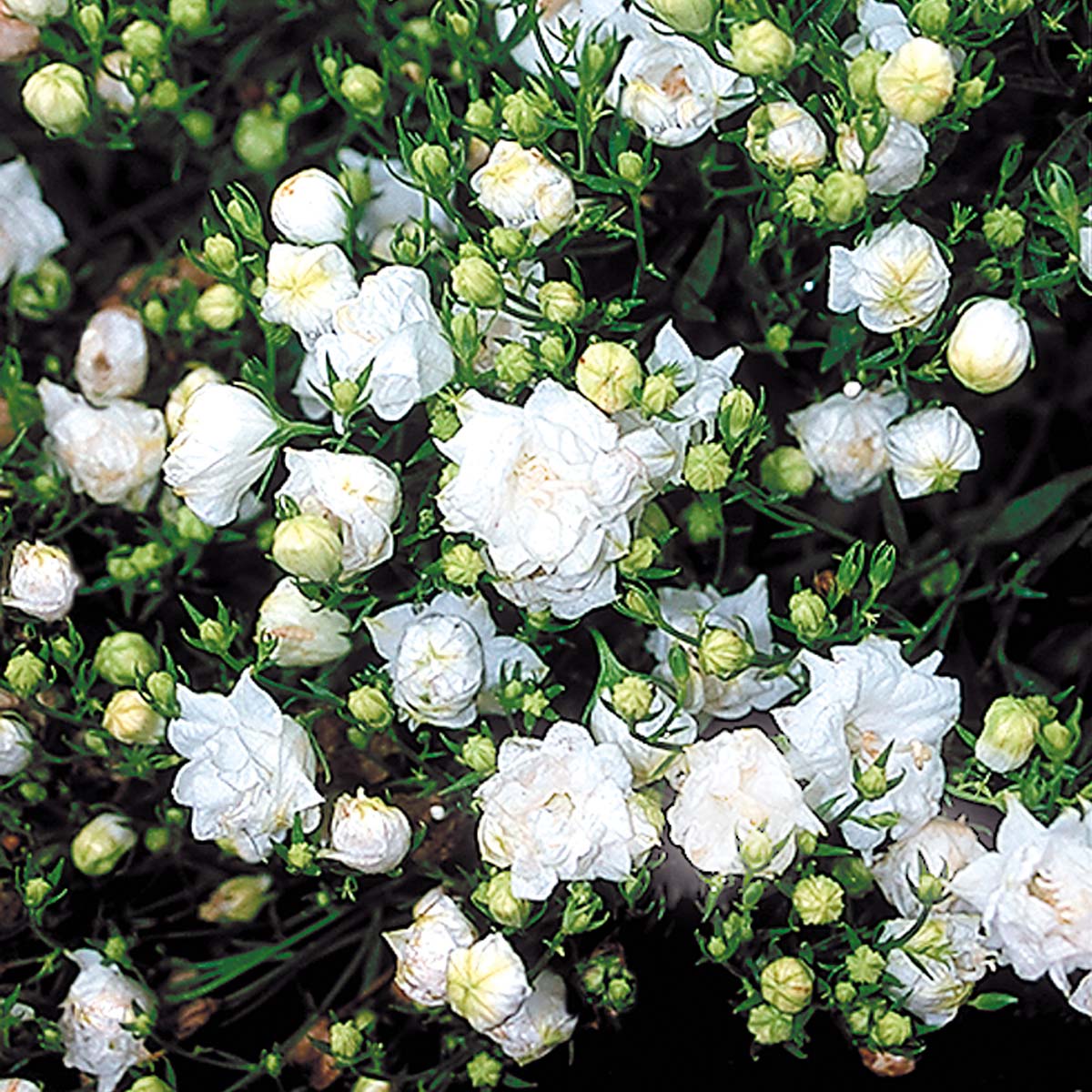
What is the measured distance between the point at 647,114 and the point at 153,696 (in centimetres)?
39

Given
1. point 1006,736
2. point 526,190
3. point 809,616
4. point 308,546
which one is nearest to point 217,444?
point 308,546

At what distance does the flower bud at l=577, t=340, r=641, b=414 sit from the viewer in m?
0.77

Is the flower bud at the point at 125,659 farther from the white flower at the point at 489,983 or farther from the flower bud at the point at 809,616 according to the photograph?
the flower bud at the point at 809,616

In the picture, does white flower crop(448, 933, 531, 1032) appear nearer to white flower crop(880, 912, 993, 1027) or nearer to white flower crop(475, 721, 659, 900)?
white flower crop(475, 721, 659, 900)

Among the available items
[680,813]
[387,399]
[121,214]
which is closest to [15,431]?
[121,214]

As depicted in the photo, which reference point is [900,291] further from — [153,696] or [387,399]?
[153,696]

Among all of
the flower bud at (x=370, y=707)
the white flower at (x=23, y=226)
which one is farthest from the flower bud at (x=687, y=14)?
the white flower at (x=23, y=226)

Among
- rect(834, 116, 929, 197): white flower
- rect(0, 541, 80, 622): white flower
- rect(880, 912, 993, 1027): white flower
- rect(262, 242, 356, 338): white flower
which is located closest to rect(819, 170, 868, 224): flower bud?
rect(834, 116, 929, 197): white flower

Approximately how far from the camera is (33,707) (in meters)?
0.96

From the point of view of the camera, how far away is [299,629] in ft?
2.86

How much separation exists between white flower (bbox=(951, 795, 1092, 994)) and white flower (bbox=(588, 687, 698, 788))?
152 mm

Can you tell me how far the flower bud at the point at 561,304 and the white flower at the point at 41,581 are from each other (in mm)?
307

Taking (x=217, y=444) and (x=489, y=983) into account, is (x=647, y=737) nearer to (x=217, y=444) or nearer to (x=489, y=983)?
(x=489, y=983)

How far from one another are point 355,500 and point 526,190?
0.17 meters
